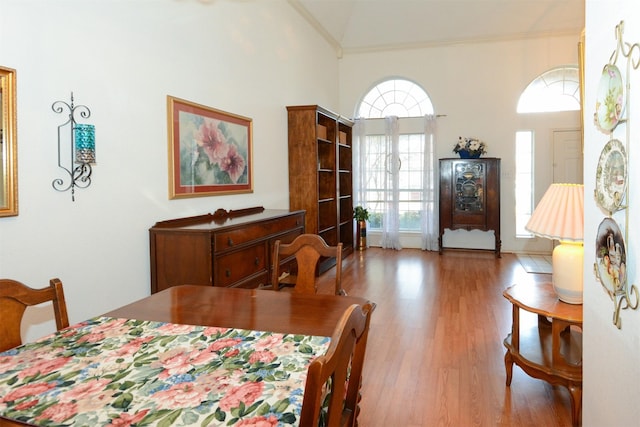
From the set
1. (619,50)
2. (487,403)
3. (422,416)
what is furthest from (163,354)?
(487,403)

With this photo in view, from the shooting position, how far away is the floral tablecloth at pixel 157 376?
994mm

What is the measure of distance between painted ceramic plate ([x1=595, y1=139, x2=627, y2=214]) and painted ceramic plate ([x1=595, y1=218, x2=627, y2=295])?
0.07m

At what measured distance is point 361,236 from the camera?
25.9 ft

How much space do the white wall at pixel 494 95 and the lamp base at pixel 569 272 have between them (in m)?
5.17

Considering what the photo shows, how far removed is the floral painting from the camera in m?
3.51

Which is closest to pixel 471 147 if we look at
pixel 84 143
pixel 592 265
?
pixel 592 265

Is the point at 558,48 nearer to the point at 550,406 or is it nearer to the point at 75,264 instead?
the point at 550,406

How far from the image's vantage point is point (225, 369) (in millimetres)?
1229

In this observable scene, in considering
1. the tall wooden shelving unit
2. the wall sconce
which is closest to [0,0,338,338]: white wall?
the wall sconce

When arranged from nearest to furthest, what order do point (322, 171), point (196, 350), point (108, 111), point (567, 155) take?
point (196, 350)
point (108, 111)
point (322, 171)
point (567, 155)

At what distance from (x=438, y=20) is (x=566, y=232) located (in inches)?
231

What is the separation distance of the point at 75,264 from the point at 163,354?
5.26 ft

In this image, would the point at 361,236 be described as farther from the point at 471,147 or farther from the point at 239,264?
the point at 239,264

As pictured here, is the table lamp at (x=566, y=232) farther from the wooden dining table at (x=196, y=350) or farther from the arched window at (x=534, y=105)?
the arched window at (x=534, y=105)
